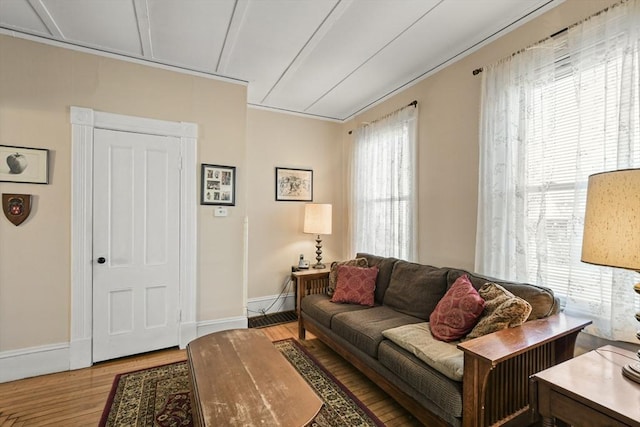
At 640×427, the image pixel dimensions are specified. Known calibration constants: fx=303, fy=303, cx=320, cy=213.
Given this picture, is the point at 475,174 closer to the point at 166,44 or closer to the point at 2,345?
the point at 166,44

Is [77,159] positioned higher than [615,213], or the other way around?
[77,159]

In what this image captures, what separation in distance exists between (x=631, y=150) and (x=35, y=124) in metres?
4.15

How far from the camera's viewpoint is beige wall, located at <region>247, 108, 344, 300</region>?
4.01 metres

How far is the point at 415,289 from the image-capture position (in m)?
2.56

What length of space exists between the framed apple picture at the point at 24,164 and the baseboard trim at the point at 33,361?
4.53 ft

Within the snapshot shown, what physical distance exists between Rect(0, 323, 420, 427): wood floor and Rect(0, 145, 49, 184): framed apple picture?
1.61 m

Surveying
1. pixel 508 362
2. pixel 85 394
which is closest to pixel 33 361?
pixel 85 394

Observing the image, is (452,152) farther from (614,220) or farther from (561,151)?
(614,220)

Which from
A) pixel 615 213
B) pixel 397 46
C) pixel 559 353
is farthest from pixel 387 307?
pixel 397 46

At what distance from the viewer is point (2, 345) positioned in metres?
2.40

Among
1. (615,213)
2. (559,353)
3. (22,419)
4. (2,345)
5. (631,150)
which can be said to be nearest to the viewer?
(615,213)

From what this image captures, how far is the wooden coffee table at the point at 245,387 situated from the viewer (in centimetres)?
132

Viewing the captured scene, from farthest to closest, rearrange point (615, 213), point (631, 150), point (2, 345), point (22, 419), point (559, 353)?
1. point (2, 345)
2. point (22, 419)
3. point (559, 353)
4. point (631, 150)
5. point (615, 213)

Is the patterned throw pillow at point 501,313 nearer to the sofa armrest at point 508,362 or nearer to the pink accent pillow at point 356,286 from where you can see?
the sofa armrest at point 508,362
